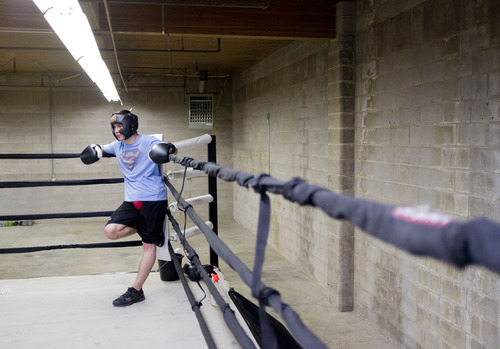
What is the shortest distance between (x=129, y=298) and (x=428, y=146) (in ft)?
8.25

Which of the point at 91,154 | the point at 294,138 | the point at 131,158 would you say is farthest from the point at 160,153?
the point at 294,138

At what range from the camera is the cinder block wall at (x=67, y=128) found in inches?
396

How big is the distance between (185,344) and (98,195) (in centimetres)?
854

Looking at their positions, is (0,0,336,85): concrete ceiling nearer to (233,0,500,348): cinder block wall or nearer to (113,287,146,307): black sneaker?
(233,0,500,348): cinder block wall

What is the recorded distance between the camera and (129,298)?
2947mm

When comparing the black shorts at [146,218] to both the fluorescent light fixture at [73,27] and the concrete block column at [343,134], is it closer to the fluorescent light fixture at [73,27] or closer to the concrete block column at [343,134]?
the fluorescent light fixture at [73,27]

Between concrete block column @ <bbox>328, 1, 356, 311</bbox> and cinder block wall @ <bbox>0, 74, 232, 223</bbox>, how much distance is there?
578 centimetres

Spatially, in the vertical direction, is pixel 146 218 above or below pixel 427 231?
below

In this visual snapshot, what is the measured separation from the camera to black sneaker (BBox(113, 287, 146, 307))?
292cm

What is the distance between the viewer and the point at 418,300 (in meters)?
3.88

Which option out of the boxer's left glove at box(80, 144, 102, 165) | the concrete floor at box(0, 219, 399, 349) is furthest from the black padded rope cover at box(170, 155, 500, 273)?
the boxer's left glove at box(80, 144, 102, 165)

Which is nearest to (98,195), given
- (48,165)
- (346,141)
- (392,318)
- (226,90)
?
(48,165)

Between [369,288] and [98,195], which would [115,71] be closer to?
[98,195]

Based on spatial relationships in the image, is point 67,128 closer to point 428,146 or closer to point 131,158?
point 131,158
